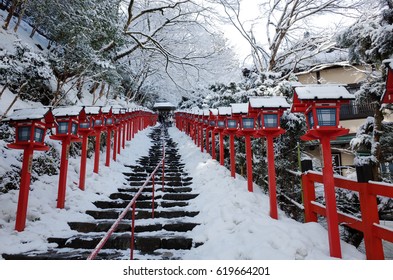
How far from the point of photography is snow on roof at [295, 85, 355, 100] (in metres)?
3.49

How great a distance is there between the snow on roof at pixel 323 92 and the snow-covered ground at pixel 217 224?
214cm

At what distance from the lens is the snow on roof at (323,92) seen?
11.5 feet

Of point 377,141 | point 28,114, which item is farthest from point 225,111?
point 28,114

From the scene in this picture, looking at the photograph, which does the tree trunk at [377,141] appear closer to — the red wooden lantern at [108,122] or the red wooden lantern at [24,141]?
the red wooden lantern at [24,141]

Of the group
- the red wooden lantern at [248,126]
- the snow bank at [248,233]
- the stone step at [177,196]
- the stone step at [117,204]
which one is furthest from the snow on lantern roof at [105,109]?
the red wooden lantern at [248,126]

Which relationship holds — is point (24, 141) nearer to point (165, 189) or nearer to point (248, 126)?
point (165, 189)

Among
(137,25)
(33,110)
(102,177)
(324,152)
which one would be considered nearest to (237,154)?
(102,177)

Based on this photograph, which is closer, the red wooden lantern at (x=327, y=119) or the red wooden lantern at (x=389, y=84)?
the red wooden lantern at (x=389, y=84)

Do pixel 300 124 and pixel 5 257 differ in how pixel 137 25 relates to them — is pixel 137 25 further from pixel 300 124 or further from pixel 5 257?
pixel 5 257

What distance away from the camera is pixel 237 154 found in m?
9.71

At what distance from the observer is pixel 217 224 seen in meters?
4.62

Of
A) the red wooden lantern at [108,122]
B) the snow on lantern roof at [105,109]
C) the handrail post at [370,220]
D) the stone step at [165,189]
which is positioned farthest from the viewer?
the red wooden lantern at [108,122]

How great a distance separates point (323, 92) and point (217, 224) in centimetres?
289

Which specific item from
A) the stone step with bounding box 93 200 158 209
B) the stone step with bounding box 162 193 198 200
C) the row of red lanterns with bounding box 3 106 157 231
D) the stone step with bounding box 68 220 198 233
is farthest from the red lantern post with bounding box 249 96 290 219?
the row of red lanterns with bounding box 3 106 157 231
